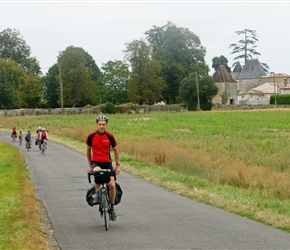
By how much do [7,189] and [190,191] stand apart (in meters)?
5.47

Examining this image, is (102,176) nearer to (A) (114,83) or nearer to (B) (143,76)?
(B) (143,76)

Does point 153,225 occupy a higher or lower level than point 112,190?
lower

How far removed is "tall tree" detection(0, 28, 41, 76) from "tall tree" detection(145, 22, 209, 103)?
2681 cm

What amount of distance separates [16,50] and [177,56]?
115 ft

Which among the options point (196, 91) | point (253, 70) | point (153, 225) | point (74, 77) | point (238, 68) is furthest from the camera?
point (238, 68)

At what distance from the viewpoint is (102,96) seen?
12625 cm

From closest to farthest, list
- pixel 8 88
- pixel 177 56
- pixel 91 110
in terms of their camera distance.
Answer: pixel 91 110
pixel 8 88
pixel 177 56

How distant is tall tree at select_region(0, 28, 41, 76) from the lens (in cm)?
13262

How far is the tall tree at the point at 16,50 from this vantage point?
133 m

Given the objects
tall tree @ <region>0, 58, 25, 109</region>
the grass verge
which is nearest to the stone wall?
tall tree @ <region>0, 58, 25, 109</region>

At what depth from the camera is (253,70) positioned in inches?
6289

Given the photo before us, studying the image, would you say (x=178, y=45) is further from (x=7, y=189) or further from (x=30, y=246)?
(x=30, y=246)

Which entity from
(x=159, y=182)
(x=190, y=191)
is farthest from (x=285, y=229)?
(x=159, y=182)

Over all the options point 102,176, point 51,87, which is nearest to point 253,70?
point 51,87
